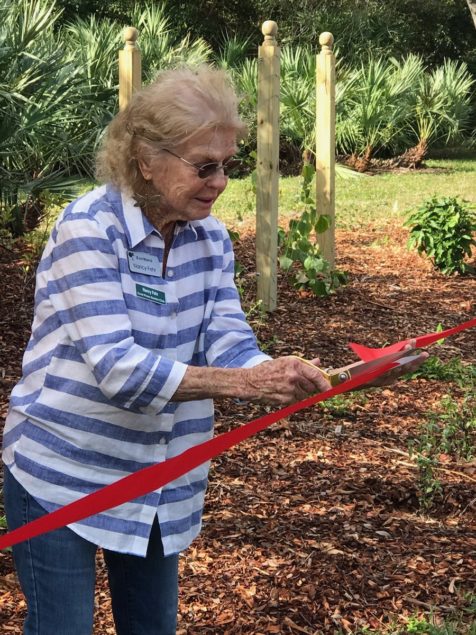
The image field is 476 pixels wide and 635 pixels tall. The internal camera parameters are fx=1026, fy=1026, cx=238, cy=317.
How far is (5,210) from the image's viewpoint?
282 inches

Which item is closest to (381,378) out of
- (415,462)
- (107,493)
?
(107,493)

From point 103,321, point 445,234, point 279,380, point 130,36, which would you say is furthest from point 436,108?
point 103,321

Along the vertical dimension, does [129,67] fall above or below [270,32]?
below

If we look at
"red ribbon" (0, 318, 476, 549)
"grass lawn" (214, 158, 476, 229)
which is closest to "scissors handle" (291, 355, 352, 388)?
"red ribbon" (0, 318, 476, 549)

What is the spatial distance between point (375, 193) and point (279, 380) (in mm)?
12818

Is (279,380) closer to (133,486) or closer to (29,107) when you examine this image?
(133,486)

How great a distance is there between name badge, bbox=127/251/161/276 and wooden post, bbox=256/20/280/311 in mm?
4715

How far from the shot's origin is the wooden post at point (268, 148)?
6.70m

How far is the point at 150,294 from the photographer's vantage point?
2.14 meters

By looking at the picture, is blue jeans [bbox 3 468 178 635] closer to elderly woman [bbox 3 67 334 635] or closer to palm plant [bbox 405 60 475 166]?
elderly woman [bbox 3 67 334 635]

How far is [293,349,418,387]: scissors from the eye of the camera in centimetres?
219

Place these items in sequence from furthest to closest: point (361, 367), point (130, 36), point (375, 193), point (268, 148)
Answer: point (375, 193) → point (268, 148) → point (130, 36) → point (361, 367)

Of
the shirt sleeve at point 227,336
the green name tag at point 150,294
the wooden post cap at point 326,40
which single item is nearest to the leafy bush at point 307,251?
the wooden post cap at point 326,40

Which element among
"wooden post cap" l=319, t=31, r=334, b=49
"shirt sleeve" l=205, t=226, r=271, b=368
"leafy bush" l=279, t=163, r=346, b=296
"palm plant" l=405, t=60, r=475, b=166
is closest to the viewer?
"shirt sleeve" l=205, t=226, r=271, b=368
